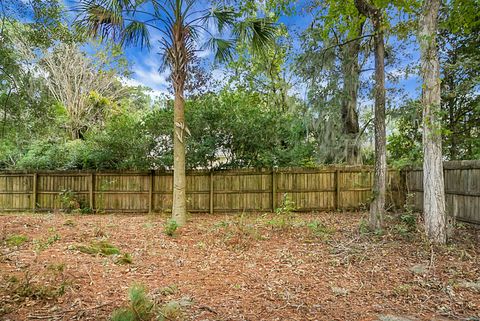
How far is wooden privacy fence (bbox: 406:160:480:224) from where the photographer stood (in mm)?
6145

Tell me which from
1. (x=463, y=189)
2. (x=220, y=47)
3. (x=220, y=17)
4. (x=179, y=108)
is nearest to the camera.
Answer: (x=463, y=189)

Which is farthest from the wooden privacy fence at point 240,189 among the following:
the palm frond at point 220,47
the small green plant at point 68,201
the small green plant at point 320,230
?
the palm frond at point 220,47

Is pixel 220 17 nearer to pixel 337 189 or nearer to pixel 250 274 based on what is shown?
pixel 250 274

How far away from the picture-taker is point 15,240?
5012mm

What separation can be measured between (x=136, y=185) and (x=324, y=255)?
729 cm

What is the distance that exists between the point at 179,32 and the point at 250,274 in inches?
229

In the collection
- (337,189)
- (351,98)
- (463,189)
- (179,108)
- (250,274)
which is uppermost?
(351,98)

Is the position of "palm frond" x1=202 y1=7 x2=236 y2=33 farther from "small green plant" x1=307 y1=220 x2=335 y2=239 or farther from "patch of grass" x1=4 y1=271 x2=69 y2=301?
"patch of grass" x1=4 y1=271 x2=69 y2=301

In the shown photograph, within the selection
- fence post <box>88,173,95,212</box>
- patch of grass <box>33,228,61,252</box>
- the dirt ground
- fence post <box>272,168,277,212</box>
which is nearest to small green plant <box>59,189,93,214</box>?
fence post <box>88,173,95,212</box>

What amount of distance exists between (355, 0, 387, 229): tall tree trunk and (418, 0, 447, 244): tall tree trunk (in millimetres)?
747

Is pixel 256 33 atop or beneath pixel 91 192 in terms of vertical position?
atop

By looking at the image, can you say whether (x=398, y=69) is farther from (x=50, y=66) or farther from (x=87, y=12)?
(x=50, y=66)

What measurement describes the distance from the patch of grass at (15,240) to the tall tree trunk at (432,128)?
21.8ft

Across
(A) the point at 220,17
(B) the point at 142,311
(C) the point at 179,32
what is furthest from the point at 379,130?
(B) the point at 142,311
